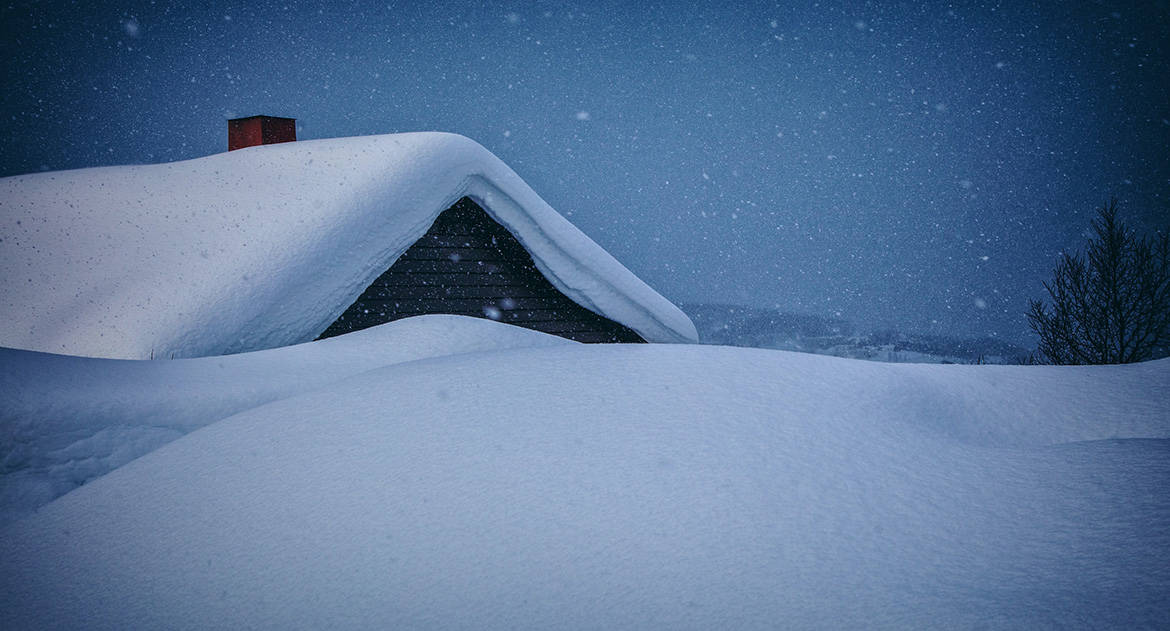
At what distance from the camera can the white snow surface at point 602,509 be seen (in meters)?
1.91

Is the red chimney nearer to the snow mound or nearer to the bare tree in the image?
the snow mound

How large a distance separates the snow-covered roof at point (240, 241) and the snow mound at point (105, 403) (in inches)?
24.7

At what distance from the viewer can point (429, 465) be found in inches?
107

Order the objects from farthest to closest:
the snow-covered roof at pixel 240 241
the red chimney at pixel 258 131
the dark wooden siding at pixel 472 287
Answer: the red chimney at pixel 258 131 < the dark wooden siding at pixel 472 287 < the snow-covered roof at pixel 240 241

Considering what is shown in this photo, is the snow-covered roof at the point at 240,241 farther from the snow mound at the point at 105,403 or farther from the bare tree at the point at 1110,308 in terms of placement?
the bare tree at the point at 1110,308

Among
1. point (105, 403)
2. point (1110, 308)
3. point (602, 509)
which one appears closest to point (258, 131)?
point (105, 403)

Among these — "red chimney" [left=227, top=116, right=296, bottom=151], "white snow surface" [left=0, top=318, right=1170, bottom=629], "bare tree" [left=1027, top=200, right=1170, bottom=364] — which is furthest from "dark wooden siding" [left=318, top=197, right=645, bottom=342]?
"bare tree" [left=1027, top=200, right=1170, bottom=364]

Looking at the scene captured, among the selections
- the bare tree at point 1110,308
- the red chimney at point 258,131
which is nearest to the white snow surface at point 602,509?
the red chimney at point 258,131

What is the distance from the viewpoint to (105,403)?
11.4 ft

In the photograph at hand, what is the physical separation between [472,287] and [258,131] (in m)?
4.48

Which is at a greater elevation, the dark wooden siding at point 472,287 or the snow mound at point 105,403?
the dark wooden siding at point 472,287

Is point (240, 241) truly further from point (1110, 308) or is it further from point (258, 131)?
point (1110, 308)

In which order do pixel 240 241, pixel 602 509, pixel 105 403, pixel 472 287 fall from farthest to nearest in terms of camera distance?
pixel 472 287
pixel 240 241
pixel 105 403
pixel 602 509

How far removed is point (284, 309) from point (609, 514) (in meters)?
3.64
